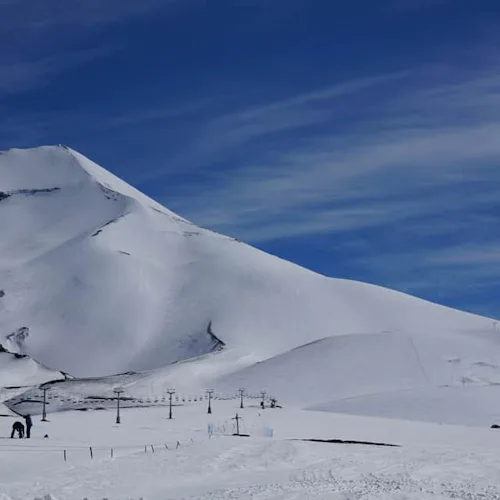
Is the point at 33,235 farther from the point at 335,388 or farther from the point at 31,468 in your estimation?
the point at 31,468

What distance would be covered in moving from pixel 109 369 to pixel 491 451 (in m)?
102

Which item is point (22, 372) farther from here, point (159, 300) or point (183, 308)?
point (159, 300)

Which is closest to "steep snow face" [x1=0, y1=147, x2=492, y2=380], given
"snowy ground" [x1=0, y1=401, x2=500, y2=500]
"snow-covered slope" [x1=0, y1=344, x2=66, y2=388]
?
"snow-covered slope" [x1=0, y1=344, x2=66, y2=388]

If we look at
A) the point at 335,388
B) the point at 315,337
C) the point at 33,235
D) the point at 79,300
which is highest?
the point at 33,235

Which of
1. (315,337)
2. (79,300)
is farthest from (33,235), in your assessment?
(315,337)

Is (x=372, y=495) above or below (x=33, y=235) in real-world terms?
below

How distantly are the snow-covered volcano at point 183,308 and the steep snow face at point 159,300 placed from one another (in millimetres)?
252

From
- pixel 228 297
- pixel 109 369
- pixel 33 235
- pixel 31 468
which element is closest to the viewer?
pixel 31 468

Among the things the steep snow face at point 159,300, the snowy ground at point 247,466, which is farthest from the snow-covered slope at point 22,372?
the snowy ground at point 247,466

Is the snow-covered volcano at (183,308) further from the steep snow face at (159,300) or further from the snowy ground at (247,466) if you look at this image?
the snowy ground at (247,466)

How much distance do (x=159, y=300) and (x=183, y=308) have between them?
22.9 ft

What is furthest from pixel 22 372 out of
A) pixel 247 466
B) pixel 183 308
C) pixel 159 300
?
pixel 247 466

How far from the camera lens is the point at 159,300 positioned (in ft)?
534

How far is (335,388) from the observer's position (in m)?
93.9
